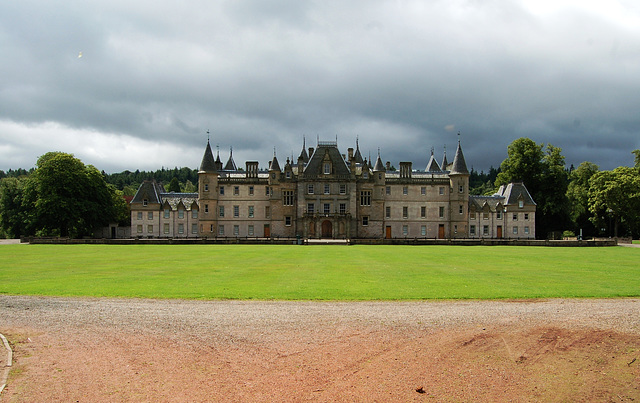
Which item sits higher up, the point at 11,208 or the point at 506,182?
the point at 506,182

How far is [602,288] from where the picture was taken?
1730cm

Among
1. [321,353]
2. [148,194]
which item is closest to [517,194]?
[148,194]

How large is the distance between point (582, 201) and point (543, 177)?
11.8 meters

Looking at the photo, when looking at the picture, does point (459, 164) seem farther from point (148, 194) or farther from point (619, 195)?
point (148, 194)

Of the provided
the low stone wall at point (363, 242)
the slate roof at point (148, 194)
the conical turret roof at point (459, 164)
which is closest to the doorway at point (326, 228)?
the low stone wall at point (363, 242)

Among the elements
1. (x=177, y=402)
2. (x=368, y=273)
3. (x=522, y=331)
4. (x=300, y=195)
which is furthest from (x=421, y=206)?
(x=177, y=402)

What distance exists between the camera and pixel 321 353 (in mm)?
9414

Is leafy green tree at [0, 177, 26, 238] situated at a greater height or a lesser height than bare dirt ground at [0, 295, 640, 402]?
greater

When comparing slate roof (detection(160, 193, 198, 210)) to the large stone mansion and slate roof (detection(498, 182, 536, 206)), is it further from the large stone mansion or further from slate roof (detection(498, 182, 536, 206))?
slate roof (detection(498, 182, 536, 206))

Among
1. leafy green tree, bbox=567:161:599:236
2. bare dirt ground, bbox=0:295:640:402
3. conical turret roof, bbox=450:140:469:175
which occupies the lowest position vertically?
bare dirt ground, bbox=0:295:640:402

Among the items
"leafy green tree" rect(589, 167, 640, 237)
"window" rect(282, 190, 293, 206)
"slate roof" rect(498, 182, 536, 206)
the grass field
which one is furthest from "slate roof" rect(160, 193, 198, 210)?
"leafy green tree" rect(589, 167, 640, 237)

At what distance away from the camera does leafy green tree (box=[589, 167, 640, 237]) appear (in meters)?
67.1

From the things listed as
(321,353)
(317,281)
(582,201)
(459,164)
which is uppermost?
(459,164)

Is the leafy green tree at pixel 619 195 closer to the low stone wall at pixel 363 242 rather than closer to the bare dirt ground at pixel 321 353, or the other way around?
the low stone wall at pixel 363 242
